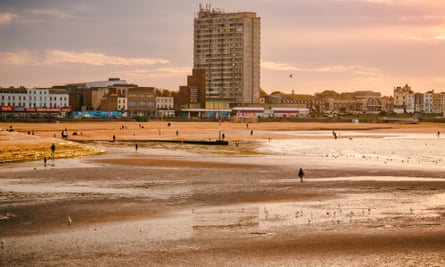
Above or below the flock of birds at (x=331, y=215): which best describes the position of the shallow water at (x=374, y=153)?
above

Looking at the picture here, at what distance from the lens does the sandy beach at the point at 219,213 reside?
23.1 m

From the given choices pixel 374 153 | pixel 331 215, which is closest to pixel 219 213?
pixel 331 215

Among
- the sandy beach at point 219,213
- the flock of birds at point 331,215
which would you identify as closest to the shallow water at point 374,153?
the sandy beach at point 219,213

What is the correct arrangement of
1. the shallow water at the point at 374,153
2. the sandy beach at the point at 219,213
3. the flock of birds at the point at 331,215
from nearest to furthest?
the sandy beach at the point at 219,213 < the flock of birds at the point at 331,215 < the shallow water at the point at 374,153

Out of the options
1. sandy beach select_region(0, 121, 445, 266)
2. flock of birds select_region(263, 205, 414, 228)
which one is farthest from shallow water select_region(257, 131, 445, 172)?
flock of birds select_region(263, 205, 414, 228)

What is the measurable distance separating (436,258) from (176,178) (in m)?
23.9

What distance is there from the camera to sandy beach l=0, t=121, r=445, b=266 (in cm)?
2306

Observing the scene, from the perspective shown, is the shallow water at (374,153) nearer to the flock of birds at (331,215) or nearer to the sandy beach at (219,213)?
the sandy beach at (219,213)

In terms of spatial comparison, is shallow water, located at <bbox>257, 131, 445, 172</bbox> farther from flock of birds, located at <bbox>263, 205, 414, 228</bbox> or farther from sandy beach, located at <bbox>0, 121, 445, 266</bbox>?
flock of birds, located at <bbox>263, 205, 414, 228</bbox>

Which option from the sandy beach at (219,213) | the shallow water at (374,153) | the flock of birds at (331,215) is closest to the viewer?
the sandy beach at (219,213)

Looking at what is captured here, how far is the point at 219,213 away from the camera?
99.5 feet

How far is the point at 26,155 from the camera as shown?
2212 inches

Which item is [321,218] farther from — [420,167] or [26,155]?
[26,155]

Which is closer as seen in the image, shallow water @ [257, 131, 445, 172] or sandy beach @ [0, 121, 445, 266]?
sandy beach @ [0, 121, 445, 266]
